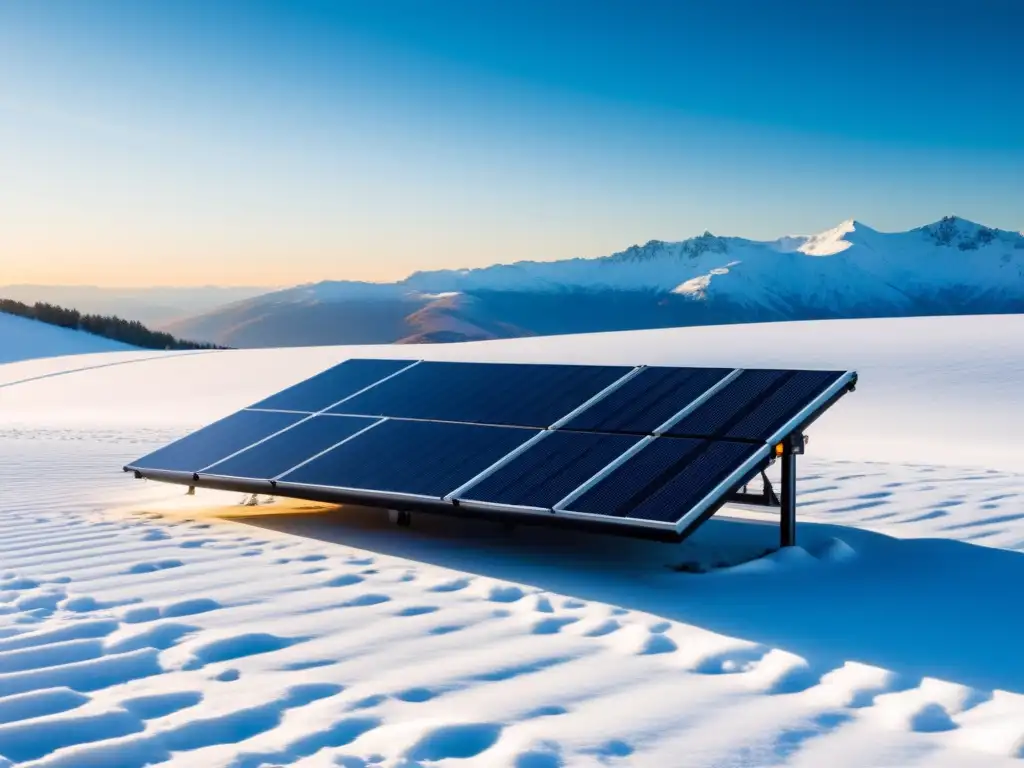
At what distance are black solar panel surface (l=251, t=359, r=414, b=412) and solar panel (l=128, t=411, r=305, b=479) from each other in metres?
0.23

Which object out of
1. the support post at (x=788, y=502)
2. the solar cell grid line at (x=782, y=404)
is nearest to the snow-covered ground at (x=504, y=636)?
→ the support post at (x=788, y=502)

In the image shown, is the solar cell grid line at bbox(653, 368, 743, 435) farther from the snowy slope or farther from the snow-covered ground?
the snowy slope

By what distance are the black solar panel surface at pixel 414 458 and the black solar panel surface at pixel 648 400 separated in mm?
554

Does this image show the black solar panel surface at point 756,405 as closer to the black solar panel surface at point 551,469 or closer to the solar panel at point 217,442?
the black solar panel surface at point 551,469

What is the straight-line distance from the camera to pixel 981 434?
1883 centimetres

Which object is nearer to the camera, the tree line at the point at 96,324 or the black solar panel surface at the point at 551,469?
the black solar panel surface at the point at 551,469

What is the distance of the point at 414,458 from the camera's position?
8.62 meters

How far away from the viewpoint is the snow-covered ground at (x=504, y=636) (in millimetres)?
4355

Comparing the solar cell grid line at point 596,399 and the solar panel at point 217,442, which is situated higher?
the solar cell grid line at point 596,399

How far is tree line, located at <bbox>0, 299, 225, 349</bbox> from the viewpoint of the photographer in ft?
203

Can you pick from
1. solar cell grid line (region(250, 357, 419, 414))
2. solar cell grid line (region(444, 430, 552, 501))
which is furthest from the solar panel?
solar cell grid line (region(444, 430, 552, 501))

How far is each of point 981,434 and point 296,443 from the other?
530 inches

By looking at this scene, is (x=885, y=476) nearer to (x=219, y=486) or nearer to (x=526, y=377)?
(x=526, y=377)

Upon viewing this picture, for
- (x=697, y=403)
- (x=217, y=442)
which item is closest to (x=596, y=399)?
(x=697, y=403)
